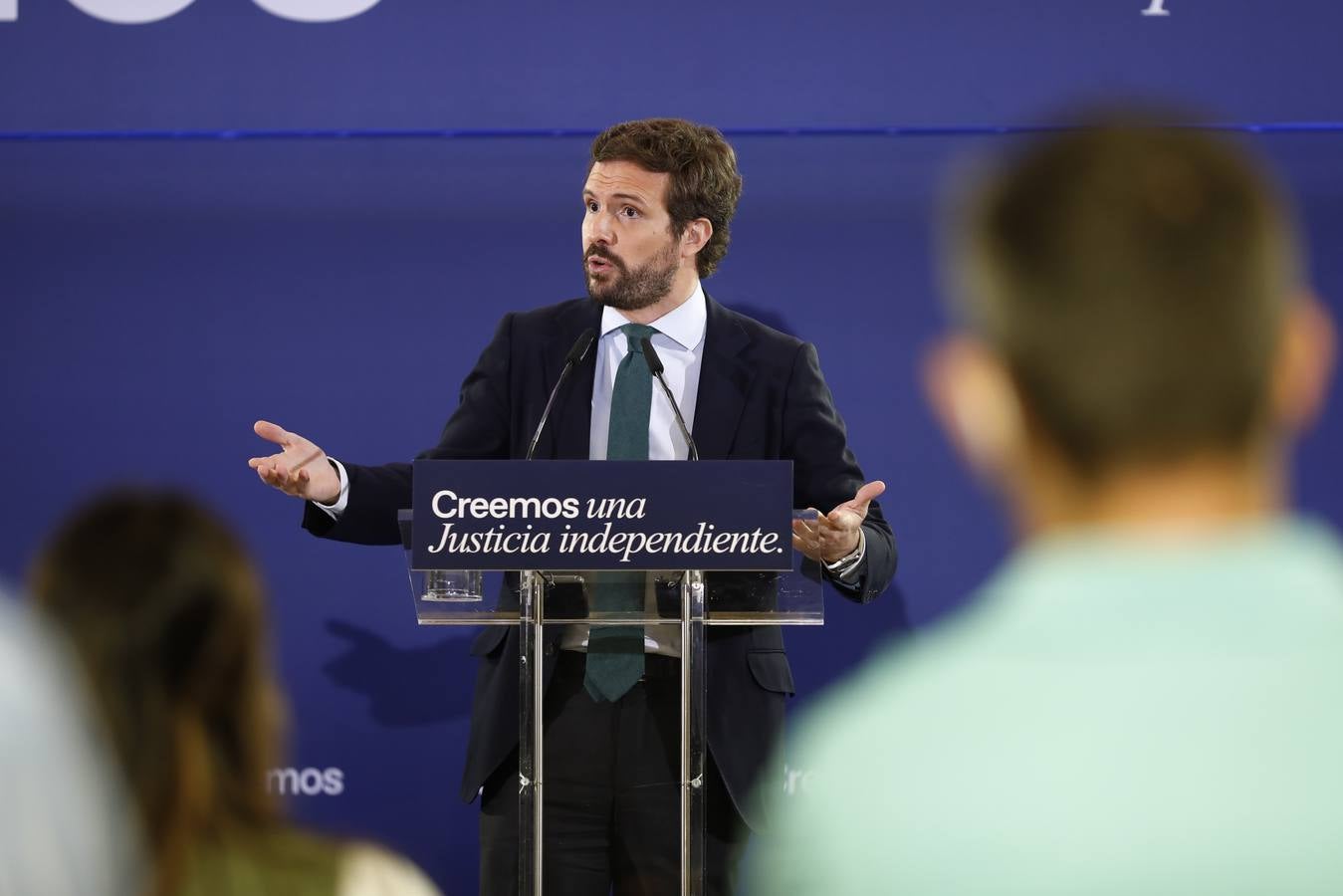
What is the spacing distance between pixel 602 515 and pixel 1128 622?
190cm

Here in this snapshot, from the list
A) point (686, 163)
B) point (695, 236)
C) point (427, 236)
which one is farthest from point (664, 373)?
point (427, 236)

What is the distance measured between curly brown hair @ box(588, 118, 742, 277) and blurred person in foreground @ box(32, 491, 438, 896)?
282 cm

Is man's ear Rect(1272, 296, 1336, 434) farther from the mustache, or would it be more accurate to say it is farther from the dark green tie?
the mustache

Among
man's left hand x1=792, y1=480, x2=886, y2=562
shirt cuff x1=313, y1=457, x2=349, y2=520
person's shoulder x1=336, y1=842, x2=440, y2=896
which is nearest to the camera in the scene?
person's shoulder x1=336, y1=842, x2=440, y2=896

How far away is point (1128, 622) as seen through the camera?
0.76 metres

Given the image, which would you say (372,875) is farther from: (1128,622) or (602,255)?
(602,255)

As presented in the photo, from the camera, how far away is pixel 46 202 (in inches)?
189

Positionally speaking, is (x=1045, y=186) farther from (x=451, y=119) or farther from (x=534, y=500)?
(x=451, y=119)

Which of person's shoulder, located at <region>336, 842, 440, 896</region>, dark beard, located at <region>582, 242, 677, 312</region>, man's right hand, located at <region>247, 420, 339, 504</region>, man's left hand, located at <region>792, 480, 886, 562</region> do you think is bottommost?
person's shoulder, located at <region>336, 842, 440, 896</region>

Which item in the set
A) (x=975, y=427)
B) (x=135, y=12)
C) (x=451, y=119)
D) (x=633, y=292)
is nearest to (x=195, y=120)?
(x=135, y=12)

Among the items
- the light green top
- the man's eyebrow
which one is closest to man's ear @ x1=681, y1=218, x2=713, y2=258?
the man's eyebrow

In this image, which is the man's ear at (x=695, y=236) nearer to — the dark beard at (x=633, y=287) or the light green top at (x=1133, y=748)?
the dark beard at (x=633, y=287)

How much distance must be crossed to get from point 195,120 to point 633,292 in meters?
1.65

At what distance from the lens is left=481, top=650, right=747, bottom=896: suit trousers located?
2965mm
